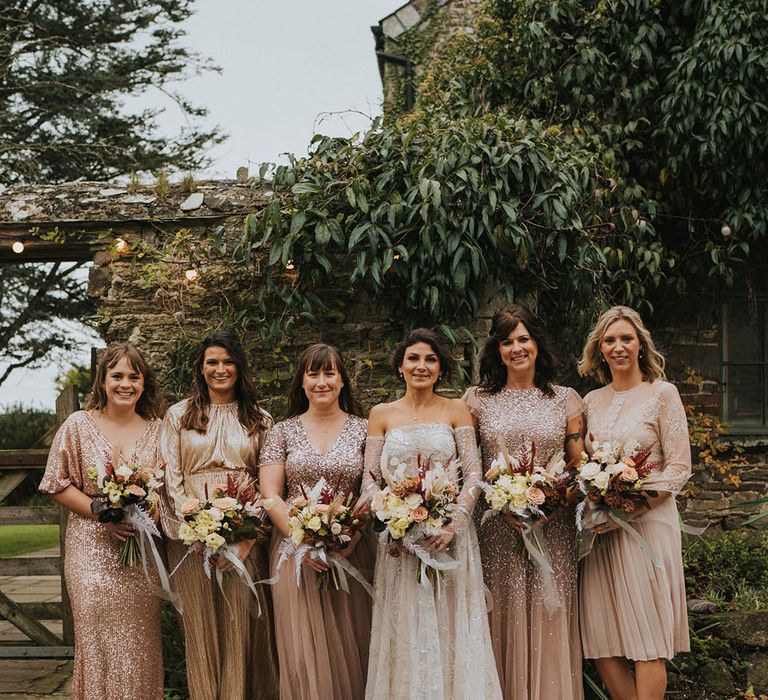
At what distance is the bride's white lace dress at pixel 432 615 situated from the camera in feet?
11.4

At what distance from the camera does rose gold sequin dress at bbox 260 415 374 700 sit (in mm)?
3682

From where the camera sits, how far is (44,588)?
8047 mm

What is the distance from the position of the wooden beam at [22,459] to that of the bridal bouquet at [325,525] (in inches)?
109

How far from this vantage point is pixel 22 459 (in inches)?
221

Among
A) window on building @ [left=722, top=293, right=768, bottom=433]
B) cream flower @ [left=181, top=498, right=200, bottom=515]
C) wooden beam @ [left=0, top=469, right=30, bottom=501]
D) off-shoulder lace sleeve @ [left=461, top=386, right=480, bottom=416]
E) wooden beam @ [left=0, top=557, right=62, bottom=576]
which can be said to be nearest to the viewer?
cream flower @ [left=181, top=498, right=200, bottom=515]

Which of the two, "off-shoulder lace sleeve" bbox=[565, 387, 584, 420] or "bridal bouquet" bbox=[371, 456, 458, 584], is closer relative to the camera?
"bridal bouquet" bbox=[371, 456, 458, 584]

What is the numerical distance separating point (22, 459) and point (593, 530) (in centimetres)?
411

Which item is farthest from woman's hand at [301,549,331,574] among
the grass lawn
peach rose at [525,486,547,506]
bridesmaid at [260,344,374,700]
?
the grass lawn

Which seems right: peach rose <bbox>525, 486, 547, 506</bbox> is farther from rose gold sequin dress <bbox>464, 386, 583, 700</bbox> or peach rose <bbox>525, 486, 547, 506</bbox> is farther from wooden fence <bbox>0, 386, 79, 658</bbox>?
wooden fence <bbox>0, 386, 79, 658</bbox>

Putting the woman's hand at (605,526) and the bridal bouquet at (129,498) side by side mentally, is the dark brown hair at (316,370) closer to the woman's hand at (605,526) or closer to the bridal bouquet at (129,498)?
the bridal bouquet at (129,498)

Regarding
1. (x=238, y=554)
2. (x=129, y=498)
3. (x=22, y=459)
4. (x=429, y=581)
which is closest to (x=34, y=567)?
(x=22, y=459)

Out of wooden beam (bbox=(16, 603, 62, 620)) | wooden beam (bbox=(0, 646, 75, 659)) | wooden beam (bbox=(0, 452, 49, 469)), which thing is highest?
wooden beam (bbox=(0, 452, 49, 469))

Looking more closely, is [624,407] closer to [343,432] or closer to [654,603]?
[654,603]

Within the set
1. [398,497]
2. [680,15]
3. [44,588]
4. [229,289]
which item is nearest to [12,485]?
[229,289]
